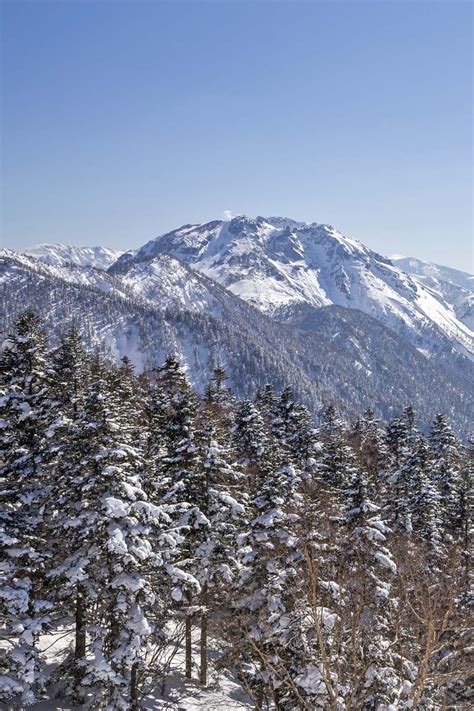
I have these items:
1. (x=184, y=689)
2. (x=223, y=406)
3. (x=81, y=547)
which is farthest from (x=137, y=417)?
(x=81, y=547)

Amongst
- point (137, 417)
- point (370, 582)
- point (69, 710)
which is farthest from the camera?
point (137, 417)

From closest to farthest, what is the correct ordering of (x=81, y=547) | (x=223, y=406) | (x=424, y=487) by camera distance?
1. (x=81, y=547)
2. (x=424, y=487)
3. (x=223, y=406)

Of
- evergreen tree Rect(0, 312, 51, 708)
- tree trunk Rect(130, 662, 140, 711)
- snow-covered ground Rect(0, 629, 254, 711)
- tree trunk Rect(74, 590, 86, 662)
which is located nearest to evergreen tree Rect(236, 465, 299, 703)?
snow-covered ground Rect(0, 629, 254, 711)

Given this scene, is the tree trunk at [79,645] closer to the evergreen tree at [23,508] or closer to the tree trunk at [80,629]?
the tree trunk at [80,629]

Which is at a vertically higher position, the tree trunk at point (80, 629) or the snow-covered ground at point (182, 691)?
the tree trunk at point (80, 629)

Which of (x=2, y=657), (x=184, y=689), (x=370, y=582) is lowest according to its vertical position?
(x=184, y=689)

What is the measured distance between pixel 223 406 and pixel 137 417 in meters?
19.2

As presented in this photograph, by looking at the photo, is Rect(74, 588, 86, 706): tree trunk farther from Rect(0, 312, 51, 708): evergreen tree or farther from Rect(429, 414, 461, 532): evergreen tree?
Rect(429, 414, 461, 532): evergreen tree

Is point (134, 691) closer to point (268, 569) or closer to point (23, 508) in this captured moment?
point (268, 569)

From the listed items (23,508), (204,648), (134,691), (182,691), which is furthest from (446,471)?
(23,508)

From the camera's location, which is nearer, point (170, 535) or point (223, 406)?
point (170, 535)

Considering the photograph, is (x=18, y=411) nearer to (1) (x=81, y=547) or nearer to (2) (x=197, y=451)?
(1) (x=81, y=547)

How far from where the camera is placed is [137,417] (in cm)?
4519


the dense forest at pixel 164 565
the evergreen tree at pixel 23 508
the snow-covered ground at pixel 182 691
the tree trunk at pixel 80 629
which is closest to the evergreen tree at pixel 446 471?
the dense forest at pixel 164 565
